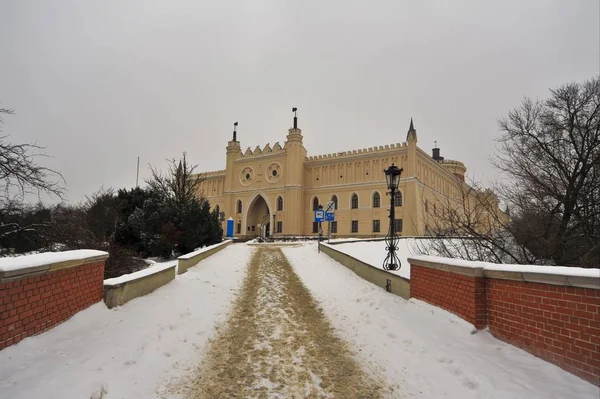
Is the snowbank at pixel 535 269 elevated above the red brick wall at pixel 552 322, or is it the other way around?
the snowbank at pixel 535 269

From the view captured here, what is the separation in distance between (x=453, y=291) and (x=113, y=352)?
5.19 meters

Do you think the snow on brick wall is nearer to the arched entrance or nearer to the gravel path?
the gravel path

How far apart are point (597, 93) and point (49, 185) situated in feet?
61.2

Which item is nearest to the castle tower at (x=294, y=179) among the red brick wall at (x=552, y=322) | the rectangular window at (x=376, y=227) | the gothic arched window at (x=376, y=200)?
the rectangular window at (x=376, y=227)

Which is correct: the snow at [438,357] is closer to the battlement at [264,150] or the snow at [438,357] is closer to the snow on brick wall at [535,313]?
the snow on brick wall at [535,313]

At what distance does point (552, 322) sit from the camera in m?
3.81

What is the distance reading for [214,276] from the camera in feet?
34.5

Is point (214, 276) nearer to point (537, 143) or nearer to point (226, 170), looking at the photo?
point (537, 143)

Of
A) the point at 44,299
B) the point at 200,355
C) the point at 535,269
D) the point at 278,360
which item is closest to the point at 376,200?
the point at 535,269

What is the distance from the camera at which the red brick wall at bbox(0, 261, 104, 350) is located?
3646 millimetres

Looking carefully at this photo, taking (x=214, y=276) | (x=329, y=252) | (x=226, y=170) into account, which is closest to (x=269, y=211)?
(x=226, y=170)

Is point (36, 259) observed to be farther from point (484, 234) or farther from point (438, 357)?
point (484, 234)

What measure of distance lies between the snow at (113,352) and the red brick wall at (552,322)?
4220mm

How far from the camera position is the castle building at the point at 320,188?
39.8 metres
